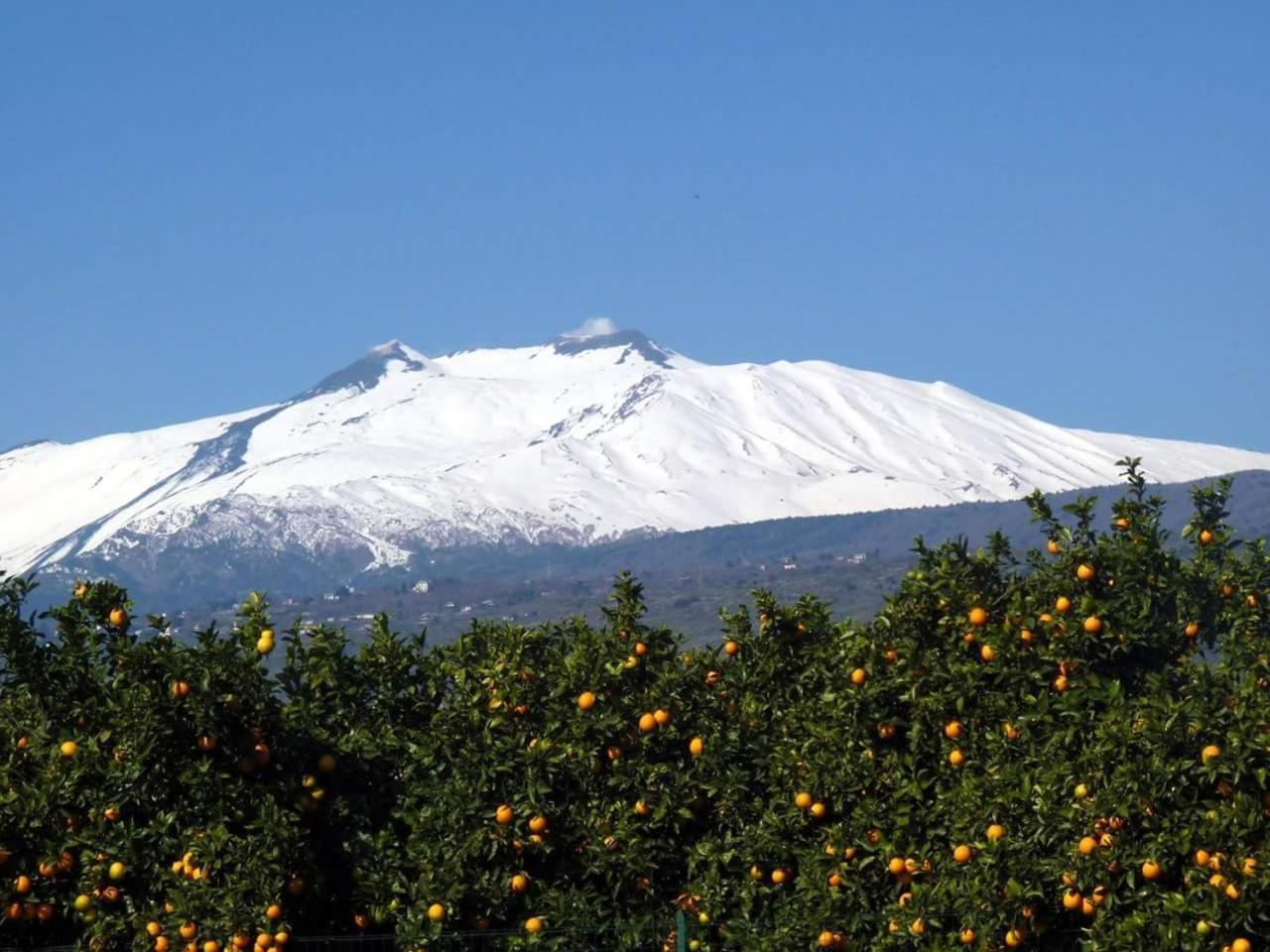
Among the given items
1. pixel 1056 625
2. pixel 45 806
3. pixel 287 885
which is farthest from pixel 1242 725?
pixel 45 806

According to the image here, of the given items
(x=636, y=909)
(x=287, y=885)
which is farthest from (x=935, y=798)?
(x=287, y=885)

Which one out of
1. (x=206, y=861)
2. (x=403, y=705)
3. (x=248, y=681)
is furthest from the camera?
(x=403, y=705)

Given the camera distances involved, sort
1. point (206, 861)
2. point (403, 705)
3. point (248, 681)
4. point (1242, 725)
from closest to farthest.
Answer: point (1242, 725) < point (206, 861) < point (248, 681) < point (403, 705)

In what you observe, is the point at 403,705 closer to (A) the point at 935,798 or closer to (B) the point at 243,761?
(B) the point at 243,761

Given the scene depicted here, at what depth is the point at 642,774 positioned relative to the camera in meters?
20.5

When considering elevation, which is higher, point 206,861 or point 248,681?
point 248,681

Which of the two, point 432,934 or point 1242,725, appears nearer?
point 1242,725

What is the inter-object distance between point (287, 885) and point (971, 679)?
23.0ft

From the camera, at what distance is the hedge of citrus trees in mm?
18422

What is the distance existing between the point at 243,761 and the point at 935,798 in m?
6.83

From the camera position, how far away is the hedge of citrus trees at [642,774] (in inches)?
725

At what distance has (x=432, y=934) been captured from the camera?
63.4ft

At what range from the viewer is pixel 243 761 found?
20156mm

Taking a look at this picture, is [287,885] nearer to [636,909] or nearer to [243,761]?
[243,761]
